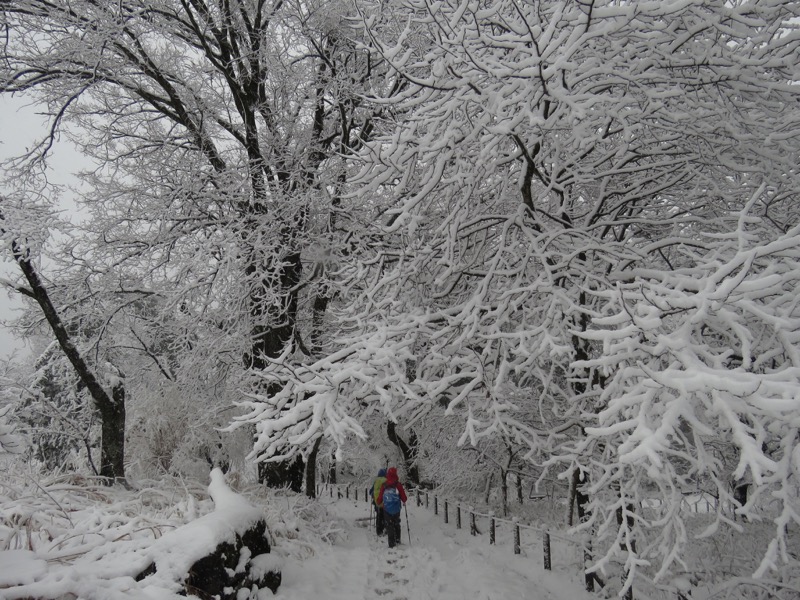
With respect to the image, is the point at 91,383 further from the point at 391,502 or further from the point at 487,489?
the point at 487,489

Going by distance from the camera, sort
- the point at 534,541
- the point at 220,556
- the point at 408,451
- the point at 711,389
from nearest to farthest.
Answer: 1. the point at 711,389
2. the point at 220,556
3. the point at 534,541
4. the point at 408,451

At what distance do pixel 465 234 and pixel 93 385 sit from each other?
6.15 meters

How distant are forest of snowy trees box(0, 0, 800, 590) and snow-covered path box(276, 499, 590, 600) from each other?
1.33 metres

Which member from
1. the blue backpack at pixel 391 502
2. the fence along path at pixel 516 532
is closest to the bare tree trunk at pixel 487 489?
the fence along path at pixel 516 532

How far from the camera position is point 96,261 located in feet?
29.0

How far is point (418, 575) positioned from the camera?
6910 millimetres

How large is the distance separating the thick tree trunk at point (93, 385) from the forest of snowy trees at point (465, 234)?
45mm

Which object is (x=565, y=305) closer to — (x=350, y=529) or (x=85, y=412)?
(x=350, y=529)

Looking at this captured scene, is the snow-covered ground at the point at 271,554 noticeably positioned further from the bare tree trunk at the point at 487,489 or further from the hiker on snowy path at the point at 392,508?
the bare tree trunk at the point at 487,489

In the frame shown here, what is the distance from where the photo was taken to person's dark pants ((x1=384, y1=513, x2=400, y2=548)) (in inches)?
353

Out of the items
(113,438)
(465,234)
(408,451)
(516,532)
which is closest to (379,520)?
(516,532)

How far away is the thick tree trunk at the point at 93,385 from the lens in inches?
277

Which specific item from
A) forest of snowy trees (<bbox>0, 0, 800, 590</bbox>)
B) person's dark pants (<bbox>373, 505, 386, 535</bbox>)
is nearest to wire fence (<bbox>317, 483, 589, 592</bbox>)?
forest of snowy trees (<bbox>0, 0, 800, 590</bbox>)

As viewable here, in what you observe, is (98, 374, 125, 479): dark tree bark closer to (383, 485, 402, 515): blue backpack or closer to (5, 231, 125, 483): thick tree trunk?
(5, 231, 125, 483): thick tree trunk
